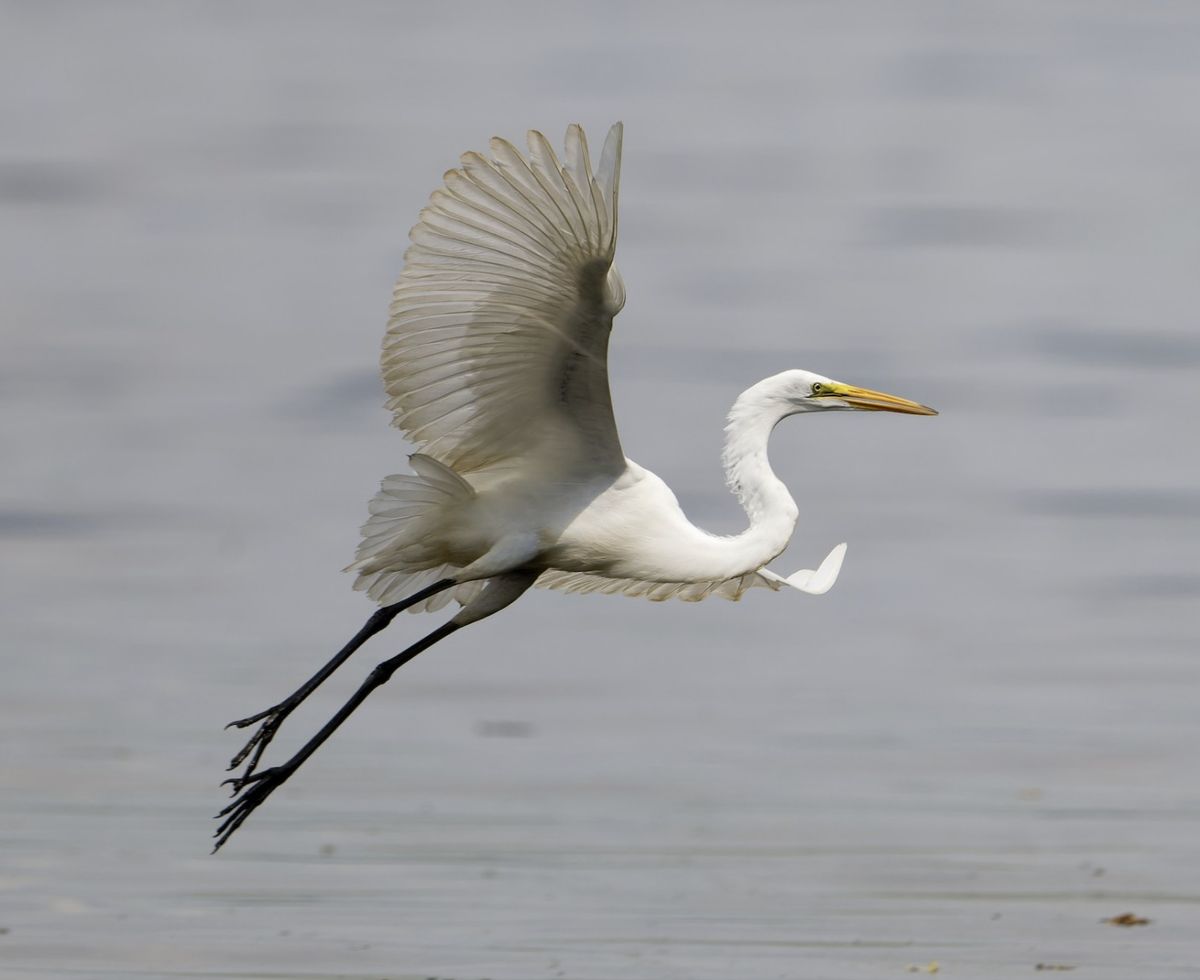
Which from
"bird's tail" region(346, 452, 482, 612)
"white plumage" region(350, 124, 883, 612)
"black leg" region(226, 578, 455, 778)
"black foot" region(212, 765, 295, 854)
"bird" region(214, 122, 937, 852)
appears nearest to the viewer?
"white plumage" region(350, 124, 883, 612)

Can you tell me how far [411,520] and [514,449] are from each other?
53 cm

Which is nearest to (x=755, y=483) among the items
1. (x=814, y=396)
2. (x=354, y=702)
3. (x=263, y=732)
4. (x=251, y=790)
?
(x=814, y=396)

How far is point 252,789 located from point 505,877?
502 cm

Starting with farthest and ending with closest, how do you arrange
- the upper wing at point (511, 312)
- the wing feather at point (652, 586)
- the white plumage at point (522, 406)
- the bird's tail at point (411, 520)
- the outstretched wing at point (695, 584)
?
1. the wing feather at point (652, 586)
2. the outstretched wing at point (695, 584)
3. the bird's tail at point (411, 520)
4. the white plumage at point (522, 406)
5. the upper wing at point (511, 312)

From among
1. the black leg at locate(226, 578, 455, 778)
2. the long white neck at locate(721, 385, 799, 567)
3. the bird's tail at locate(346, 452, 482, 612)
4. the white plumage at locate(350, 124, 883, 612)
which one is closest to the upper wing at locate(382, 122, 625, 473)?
the white plumage at locate(350, 124, 883, 612)

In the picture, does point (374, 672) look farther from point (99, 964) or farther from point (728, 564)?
point (99, 964)

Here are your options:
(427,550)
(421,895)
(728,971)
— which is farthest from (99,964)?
(427,550)

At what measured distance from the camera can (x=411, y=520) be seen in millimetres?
9797

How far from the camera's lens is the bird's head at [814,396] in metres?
10.0

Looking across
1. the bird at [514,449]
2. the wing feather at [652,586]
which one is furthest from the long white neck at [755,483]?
the wing feather at [652,586]

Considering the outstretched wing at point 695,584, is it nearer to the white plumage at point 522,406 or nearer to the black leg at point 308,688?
the white plumage at point 522,406

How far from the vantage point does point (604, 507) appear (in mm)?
9969

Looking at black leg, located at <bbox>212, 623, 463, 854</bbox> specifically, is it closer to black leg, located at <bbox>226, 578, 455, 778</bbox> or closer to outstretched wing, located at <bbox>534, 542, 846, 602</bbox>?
black leg, located at <bbox>226, 578, 455, 778</bbox>

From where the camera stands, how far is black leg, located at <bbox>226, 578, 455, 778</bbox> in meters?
9.75
